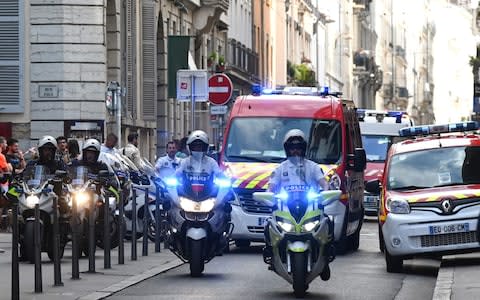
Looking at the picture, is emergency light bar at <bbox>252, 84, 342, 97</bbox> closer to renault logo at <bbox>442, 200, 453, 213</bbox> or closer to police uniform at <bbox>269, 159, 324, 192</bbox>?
renault logo at <bbox>442, 200, 453, 213</bbox>

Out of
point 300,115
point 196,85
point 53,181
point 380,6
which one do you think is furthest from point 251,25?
point 380,6

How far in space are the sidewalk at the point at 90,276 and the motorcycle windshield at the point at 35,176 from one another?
1.00m

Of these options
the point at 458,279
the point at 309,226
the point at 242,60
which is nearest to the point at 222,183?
the point at 309,226

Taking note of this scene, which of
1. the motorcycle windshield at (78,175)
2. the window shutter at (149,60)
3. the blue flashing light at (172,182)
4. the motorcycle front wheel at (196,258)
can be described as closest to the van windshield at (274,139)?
the motorcycle windshield at (78,175)

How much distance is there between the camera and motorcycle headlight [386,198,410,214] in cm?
1981

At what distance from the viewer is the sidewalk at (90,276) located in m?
16.5

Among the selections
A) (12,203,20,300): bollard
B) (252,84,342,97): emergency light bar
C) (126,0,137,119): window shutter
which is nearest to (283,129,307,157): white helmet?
(12,203,20,300): bollard

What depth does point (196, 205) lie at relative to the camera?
1928 cm

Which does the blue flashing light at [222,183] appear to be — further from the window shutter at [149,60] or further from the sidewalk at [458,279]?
the window shutter at [149,60]

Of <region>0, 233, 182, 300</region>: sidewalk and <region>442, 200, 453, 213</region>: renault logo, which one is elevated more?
<region>442, 200, 453, 213</region>: renault logo

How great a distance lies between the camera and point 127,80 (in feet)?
133

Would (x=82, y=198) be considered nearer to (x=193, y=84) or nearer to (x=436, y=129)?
(x=436, y=129)

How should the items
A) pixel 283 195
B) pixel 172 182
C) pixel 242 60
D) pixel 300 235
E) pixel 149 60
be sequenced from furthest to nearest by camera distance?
pixel 242 60
pixel 149 60
pixel 172 182
pixel 283 195
pixel 300 235

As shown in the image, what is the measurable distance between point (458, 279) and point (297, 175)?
2075 mm
